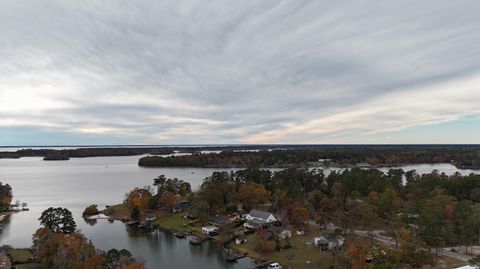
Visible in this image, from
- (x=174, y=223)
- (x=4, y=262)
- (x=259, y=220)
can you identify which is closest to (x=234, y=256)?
(x=259, y=220)

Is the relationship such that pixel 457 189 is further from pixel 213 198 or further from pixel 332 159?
pixel 332 159

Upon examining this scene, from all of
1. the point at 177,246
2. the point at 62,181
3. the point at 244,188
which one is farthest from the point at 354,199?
the point at 62,181

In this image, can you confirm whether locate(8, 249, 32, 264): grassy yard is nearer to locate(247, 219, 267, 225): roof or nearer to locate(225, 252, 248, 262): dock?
locate(225, 252, 248, 262): dock

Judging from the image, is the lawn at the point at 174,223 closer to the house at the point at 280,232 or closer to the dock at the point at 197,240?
the dock at the point at 197,240

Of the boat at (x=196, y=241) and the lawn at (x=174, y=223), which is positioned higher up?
the lawn at (x=174, y=223)

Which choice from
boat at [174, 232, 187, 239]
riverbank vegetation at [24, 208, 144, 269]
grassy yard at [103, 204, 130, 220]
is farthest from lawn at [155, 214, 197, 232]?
riverbank vegetation at [24, 208, 144, 269]

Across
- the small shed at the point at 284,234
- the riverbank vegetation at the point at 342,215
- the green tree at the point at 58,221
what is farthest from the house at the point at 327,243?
the green tree at the point at 58,221
